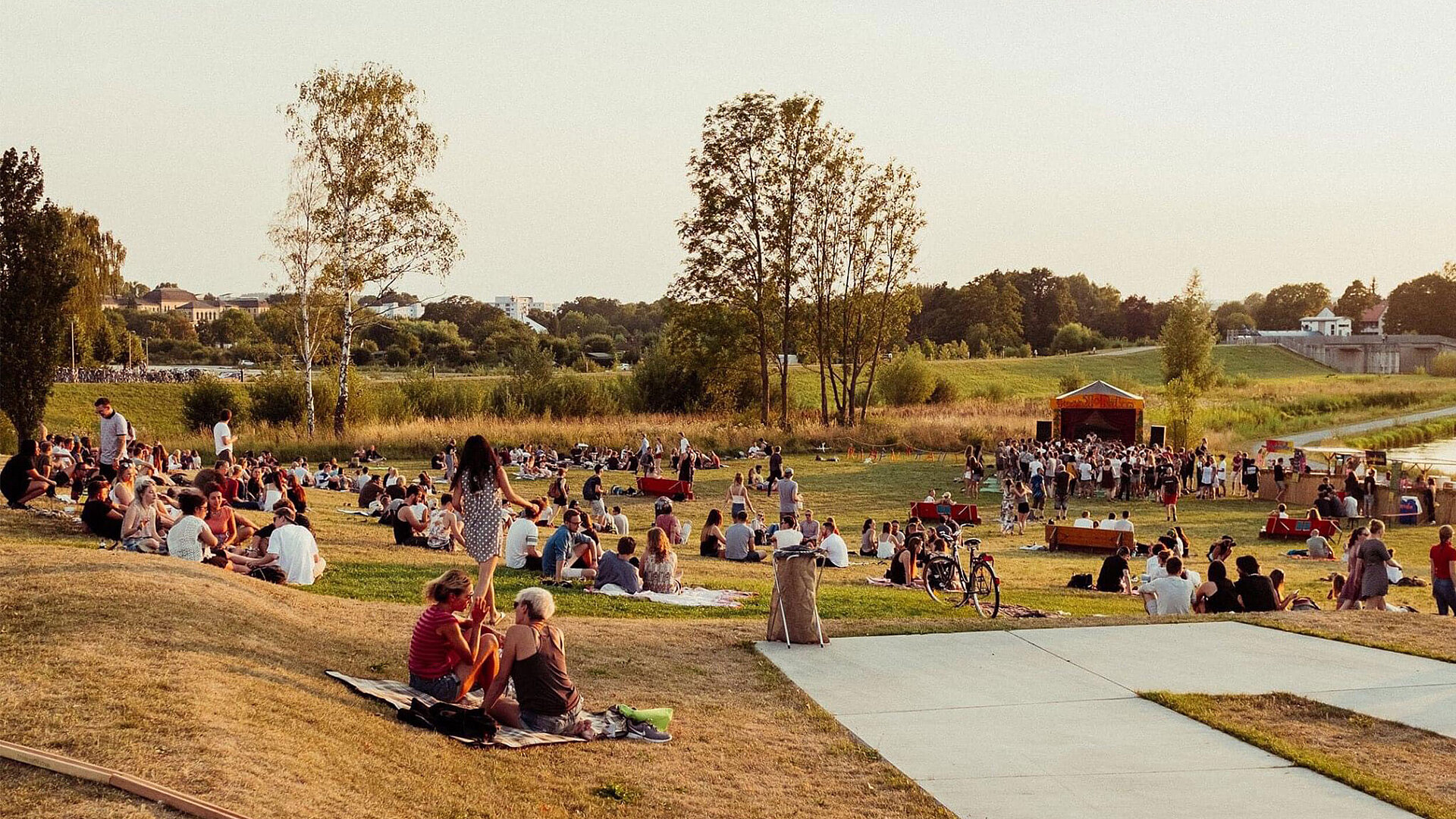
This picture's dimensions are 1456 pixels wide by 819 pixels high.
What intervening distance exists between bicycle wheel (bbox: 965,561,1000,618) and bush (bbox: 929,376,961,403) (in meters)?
52.1

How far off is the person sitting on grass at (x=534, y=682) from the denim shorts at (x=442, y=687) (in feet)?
0.72

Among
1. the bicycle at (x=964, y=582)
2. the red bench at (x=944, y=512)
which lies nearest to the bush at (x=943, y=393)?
the red bench at (x=944, y=512)

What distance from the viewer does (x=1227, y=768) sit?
23.3 feet

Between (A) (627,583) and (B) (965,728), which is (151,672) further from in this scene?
(A) (627,583)

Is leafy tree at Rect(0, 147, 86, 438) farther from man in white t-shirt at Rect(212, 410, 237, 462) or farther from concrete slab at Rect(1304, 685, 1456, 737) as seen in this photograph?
concrete slab at Rect(1304, 685, 1456, 737)

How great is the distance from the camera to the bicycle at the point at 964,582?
12250mm

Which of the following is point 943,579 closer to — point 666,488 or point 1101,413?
point 666,488

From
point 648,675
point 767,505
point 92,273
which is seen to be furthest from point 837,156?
point 648,675

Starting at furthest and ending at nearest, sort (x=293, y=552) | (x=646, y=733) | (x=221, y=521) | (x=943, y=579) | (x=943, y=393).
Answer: (x=943, y=393) → (x=943, y=579) → (x=221, y=521) → (x=293, y=552) → (x=646, y=733)

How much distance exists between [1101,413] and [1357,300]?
5568 inches

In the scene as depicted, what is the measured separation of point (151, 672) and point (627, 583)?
249 inches

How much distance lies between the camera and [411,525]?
15719 mm

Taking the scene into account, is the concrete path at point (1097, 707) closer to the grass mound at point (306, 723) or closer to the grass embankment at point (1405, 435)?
the grass mound at point (306, 723)

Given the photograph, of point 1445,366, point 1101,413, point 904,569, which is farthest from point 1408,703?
point 1445,366
